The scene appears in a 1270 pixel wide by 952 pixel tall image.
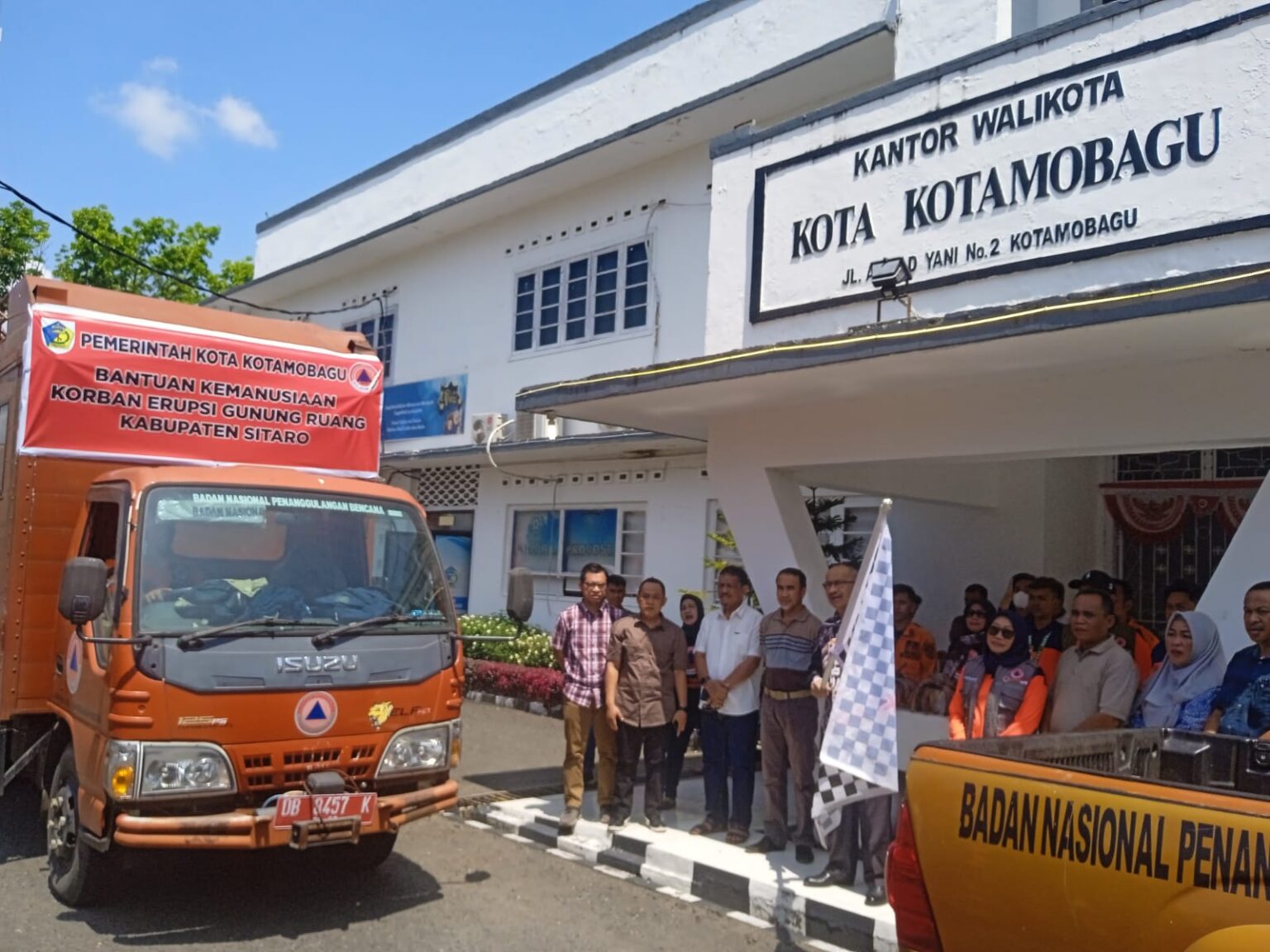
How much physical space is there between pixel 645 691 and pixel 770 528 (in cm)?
153


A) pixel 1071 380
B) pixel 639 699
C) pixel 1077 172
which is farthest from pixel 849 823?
pixel 1077 172

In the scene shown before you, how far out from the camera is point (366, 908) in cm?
580

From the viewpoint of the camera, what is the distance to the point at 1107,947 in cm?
274

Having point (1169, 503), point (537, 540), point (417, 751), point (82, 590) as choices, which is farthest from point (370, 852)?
point (537, 540)

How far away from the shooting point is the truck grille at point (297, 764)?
5.14 meters

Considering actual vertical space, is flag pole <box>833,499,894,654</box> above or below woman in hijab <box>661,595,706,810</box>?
above

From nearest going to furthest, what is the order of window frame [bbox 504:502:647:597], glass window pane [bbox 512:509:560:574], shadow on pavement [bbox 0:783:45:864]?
Answer: shadow on pavement [bbox 0:783:45:864], window frame [bbox 504:502:647:597], glass window pane [bbox 512:509:560:574]

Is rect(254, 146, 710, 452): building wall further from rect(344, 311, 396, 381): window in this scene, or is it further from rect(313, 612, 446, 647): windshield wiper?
rect(313, 612, 446, 647): windshield wiper

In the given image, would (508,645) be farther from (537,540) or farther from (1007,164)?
(1007,164)

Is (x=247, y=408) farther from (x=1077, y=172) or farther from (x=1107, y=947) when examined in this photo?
(x=1107, y=947)

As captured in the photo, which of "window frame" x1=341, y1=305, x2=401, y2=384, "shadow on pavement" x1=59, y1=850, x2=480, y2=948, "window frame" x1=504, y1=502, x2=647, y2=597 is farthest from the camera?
"window frame" x1=341, y1=305, x2=401, y2=384

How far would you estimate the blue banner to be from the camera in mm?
16625

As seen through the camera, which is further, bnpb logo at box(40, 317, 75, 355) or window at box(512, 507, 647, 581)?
window at box(512, 507, 647, 581)

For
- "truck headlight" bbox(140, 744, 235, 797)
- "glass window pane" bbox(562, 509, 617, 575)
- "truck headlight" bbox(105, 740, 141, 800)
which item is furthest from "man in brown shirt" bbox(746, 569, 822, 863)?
"glass window pane" bbox(562, 509, 617, 575)
